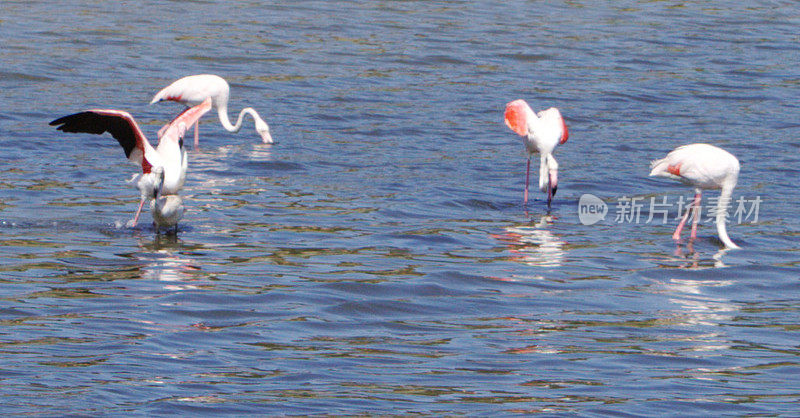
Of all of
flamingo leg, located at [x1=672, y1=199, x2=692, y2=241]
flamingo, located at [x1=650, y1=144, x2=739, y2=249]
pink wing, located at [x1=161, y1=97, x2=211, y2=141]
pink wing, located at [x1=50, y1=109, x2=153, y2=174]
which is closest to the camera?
pink wing, located at [x1=50, y1=109, x2=153, y2=174]

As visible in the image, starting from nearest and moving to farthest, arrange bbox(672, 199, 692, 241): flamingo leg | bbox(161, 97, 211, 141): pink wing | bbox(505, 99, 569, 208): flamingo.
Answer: bbox(161, 97, 211, 141): pink wing
bbox(672, 199, 692, 241): flamingo leg
bbox(505, 99, 569, 208): flamingo

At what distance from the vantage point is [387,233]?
27.9ft

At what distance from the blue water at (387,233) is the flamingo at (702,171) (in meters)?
0.25

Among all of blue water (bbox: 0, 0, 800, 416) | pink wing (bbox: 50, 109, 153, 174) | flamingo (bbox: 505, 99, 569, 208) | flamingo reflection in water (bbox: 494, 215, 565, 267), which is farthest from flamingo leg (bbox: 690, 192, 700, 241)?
pink wing (bbox: 50, 109, 153, 174)

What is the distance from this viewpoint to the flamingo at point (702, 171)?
9086 mm

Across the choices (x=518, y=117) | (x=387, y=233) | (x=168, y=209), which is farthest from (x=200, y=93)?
(x=168, y=209)

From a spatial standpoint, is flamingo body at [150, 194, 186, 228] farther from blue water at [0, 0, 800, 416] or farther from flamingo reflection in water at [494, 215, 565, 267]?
flamingo reflection in water at [494, 215, 565, 267]

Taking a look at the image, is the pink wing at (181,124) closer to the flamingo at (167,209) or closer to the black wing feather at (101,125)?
the black wing feather at (101,125)

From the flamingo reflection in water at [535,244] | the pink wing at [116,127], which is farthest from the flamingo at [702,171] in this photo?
the pink wing at [116,127]

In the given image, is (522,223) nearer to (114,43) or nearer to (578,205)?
(578,205)

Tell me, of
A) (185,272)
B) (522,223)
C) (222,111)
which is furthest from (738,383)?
(222,111)

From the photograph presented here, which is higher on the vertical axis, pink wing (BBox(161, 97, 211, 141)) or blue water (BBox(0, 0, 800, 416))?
pink wing (BBox(161, 97, 211, 141))

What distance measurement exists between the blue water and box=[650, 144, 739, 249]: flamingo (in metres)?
0.25

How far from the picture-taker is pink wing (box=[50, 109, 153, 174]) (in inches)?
314
